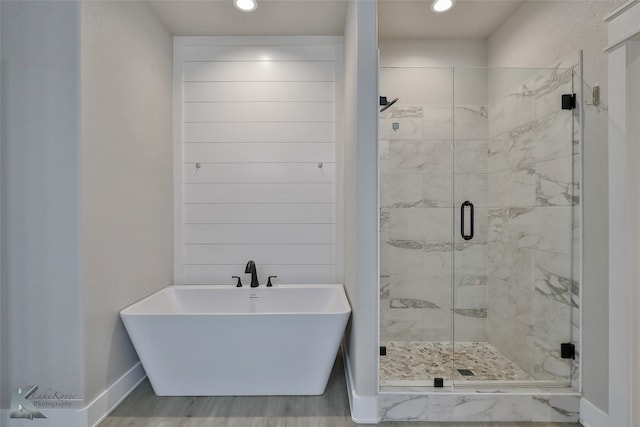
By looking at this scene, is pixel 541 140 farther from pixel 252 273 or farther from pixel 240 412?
pixel 240 412

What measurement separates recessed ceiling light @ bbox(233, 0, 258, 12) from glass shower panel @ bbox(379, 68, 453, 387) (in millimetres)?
1078

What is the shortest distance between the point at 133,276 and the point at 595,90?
2.94 meters

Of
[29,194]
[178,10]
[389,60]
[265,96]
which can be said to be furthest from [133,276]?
[389,60]

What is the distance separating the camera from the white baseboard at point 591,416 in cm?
188

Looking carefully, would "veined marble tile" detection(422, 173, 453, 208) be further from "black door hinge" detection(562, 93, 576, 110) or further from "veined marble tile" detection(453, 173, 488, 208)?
"black door hinge" detection(562, 93, 576, 110)

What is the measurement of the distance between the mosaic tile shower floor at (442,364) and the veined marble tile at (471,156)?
111 centimetres

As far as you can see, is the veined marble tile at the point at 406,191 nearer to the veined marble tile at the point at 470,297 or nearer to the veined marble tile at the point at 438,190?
the veined marble tile at the point at 438,190

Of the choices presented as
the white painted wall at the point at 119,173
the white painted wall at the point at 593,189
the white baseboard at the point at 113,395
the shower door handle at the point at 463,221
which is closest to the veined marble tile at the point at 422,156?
the shower door handle at the point at 463,221

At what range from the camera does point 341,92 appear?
305cm

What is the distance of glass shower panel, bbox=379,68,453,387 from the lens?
2312 millimetres

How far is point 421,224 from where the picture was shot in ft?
7.76

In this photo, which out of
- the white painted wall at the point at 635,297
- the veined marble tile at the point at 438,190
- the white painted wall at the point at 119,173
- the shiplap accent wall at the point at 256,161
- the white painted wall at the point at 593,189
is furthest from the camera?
the shiplap accent wall at the point at 256,161

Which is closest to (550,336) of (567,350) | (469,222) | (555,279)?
(567,350)

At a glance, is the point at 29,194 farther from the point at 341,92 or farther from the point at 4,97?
the point at 341,92
